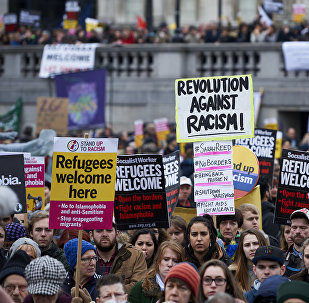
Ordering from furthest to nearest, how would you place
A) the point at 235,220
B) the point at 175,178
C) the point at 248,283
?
the point at 175,178 → the point at 235,220 → the point at 248,283

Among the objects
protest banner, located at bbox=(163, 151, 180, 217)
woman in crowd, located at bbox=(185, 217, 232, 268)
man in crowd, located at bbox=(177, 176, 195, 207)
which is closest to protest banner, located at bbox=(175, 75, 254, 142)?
protest banner, located at bbox=(163, 151, 180, 217)

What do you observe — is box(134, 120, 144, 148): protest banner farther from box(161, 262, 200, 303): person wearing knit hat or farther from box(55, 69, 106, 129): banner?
box(161, 262, 200, 303): person wearing knit hat

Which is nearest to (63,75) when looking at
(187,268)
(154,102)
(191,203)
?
(154,102)

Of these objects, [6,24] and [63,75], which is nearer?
[63,75]

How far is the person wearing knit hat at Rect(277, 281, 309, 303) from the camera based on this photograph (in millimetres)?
7184

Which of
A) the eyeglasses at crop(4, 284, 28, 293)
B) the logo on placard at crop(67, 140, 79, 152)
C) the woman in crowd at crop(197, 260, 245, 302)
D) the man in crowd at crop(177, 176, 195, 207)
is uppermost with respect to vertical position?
the logo on placard at crop(67, 140, 79, 152)

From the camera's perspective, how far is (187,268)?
7977mm

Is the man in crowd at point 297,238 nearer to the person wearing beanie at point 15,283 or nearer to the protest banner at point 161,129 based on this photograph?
the person wearing beanie at point 15,283

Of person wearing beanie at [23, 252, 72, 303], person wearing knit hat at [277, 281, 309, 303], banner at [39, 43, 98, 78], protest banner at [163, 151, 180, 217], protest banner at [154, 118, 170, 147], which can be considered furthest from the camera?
banner at [39, 43, 98, 78]

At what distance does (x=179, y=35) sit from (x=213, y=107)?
16.6 m

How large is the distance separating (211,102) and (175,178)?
1131 mm

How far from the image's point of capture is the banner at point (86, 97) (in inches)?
970

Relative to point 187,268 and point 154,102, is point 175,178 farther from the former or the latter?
point 154,102

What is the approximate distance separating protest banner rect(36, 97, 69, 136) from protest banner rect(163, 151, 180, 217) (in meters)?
9.75
